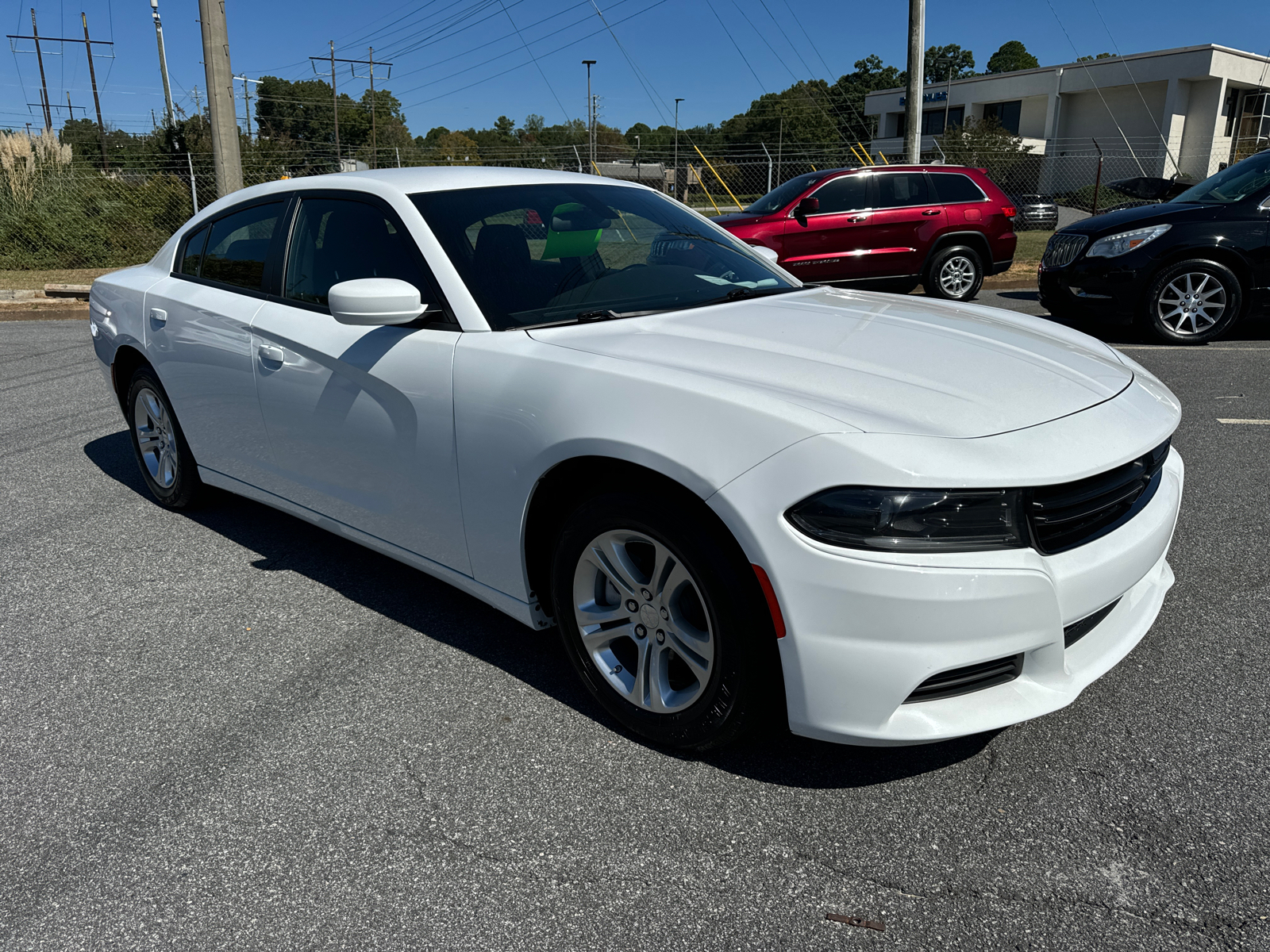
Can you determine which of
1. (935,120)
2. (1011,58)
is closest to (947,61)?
(1011,58)

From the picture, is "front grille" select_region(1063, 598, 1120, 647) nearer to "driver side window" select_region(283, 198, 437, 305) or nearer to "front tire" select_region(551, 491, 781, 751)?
"front tire" select_region(551, 491, 781, 751)

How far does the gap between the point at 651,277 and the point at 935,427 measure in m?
1.48

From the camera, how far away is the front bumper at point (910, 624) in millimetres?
2109

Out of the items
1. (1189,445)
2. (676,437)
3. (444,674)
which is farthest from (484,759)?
(1189,445)

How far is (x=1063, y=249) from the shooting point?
29.8ft

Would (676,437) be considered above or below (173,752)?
above

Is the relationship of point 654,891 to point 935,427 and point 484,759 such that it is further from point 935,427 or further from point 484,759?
point 935,427

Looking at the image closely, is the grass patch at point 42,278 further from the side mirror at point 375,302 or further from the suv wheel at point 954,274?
the side mirror at point 375,302

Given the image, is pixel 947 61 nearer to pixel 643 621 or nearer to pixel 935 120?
pixel 935 120

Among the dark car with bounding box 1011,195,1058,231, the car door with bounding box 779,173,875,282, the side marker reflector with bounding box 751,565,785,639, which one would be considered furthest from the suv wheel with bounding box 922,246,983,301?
the dark car with bounding box 1011,195,1058,231

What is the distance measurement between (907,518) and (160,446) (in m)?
3.95

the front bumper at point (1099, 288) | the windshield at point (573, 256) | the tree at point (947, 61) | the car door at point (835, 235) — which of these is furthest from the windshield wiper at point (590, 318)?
the tree at point (947, 61)

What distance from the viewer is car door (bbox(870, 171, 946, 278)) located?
1186cm

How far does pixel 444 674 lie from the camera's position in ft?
10.2
